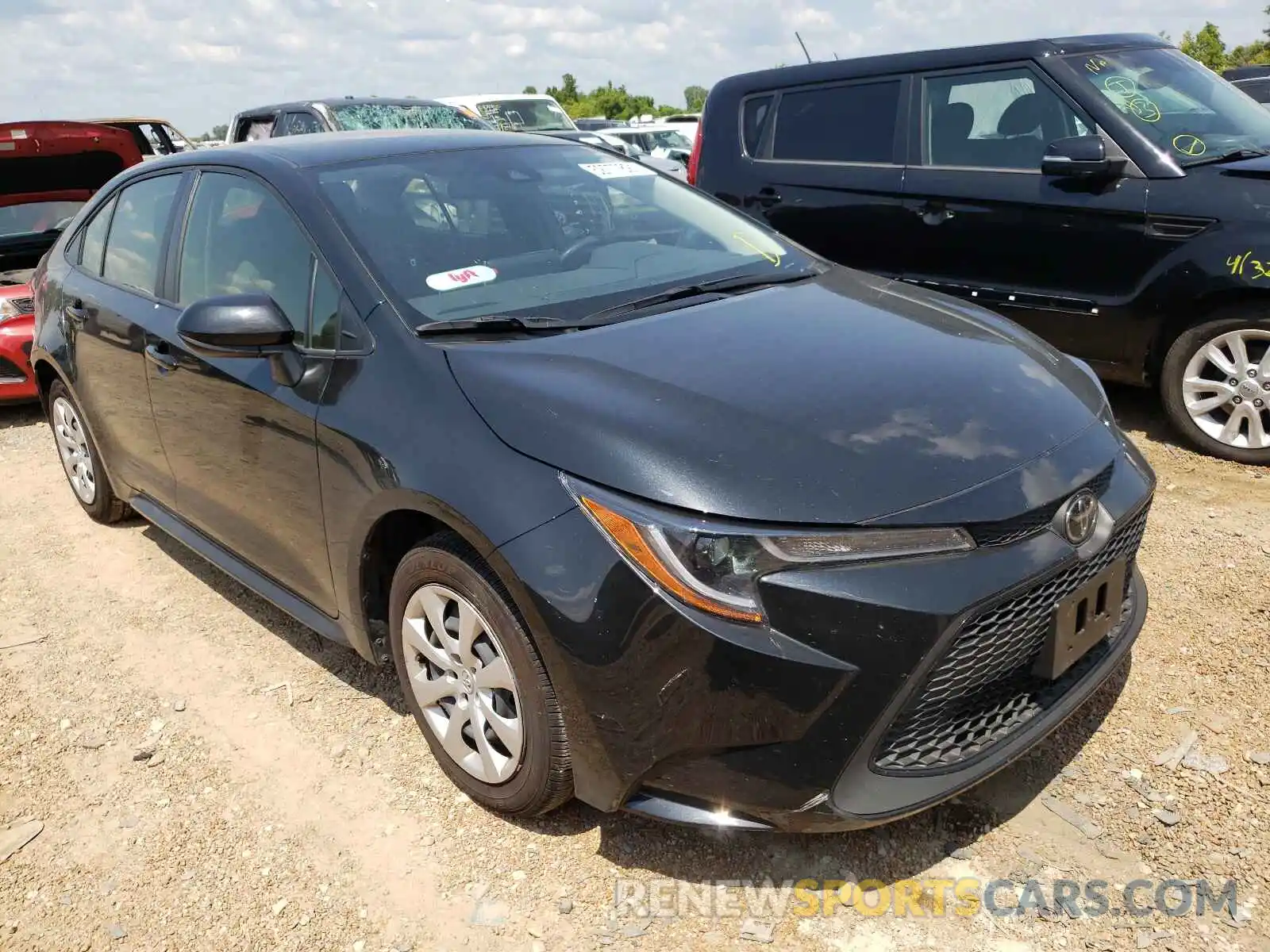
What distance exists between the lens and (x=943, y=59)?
5.18 metres

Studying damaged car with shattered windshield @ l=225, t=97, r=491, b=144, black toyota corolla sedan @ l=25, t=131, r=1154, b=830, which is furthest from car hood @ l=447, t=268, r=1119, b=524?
damaged car with shattered windshield @ l=225, t=97, r=491, b=144

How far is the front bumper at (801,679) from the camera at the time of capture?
1.95 metres

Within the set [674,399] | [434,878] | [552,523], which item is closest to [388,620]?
[434,878]

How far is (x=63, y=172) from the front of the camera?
7.04 metres

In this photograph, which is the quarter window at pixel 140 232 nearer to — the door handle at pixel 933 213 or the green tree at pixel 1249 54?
the door handle at pixel 933 213

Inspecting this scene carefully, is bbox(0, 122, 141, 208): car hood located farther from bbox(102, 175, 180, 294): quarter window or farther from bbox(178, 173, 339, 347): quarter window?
bbox(178, 173, 339, 347): quarter window

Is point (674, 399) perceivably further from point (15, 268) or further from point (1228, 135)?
point (15, 268)

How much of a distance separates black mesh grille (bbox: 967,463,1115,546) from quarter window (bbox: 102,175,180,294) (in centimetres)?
291

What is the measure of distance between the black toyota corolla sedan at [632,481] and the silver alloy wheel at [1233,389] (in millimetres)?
1915

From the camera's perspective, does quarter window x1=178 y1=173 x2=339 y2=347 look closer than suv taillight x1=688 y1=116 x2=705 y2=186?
Yes

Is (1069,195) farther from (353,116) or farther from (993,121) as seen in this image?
(353,116)

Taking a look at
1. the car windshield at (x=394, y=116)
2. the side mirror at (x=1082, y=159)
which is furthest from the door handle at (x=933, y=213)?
the car windshield at (x=394, y=116)

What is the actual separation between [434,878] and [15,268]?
21.7 ft

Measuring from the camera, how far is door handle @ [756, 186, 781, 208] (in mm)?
5754
